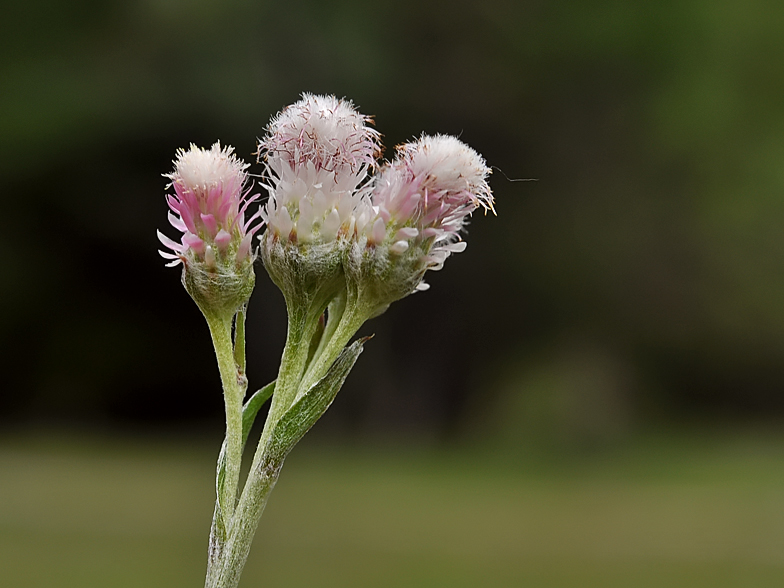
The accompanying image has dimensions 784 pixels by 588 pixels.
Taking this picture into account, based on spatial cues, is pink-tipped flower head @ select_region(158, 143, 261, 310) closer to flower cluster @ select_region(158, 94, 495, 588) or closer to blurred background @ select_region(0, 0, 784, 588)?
flower cluster @ select_region(158, 94, 495, 588)

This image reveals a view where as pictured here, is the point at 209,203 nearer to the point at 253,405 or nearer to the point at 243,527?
the point at 253,405

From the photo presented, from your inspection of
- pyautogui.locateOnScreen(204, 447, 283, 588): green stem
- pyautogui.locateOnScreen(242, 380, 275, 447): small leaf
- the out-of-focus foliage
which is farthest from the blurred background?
pyautogui.locateOnScreen(204, 447, 283, 588): green stem

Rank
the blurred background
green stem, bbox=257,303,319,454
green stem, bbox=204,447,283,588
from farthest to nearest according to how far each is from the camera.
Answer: the blurred background
green stem, bbox=257,303,319,454
green stem, bbox=204,447,283,588

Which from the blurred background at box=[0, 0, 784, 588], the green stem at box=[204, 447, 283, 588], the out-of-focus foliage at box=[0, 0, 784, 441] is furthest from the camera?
the out-of-focus foliage at box=[0, 0, 784, 441]

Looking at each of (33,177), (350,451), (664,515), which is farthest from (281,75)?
(664,515)

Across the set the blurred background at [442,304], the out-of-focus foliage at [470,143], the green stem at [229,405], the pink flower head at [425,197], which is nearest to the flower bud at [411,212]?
the pink flower head at [425,197]

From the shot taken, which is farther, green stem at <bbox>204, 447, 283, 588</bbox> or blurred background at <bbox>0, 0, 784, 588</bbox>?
blurred background at <bbox>0, 0, 784, 588</bbox>

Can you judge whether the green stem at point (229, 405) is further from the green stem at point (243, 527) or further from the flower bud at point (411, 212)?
the flower bud at point (411, 212)

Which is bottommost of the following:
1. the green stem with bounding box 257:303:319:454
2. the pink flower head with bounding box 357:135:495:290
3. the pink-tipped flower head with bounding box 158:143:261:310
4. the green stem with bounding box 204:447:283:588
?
the green stem with bounding box 204:447:283:588
